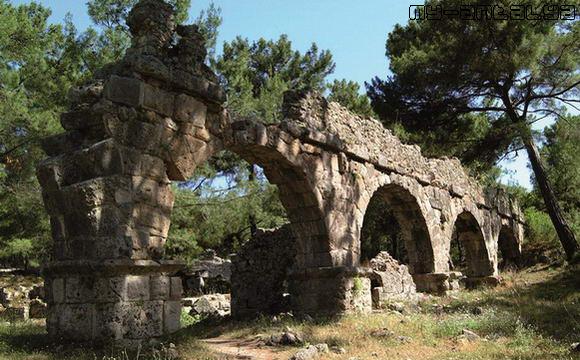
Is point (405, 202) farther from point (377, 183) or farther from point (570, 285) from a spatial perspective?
point (570, 285)

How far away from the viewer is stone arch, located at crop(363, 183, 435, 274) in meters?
12.9

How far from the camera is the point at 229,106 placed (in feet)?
51.5

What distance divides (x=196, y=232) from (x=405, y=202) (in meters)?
5.73

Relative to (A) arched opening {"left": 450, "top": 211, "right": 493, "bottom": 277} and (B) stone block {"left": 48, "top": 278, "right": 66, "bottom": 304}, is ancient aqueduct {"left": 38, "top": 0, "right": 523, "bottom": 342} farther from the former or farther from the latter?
(A) arched opening {"left": 450, "top": 211, "right": 493, "bottom": 277}

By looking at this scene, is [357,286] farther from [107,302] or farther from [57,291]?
[57,291]

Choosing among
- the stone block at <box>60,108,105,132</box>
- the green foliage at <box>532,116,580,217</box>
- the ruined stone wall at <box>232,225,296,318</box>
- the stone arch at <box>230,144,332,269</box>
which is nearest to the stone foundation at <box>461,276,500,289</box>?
the green foliage at <box>532,116,580,217</box>

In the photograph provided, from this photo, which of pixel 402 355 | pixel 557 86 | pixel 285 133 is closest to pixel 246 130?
pixel 285 133

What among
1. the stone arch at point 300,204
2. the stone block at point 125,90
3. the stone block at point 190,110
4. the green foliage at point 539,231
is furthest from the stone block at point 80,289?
the green foliage at point 539,231

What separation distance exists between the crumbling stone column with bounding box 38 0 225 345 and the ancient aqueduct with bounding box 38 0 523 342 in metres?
0.01

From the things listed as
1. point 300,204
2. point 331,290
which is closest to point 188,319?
point 331,290

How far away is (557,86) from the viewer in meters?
15.2

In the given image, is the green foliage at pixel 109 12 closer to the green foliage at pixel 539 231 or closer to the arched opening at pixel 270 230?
the arched opening at pixel 270 230

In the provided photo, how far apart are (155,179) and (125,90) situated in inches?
43.1

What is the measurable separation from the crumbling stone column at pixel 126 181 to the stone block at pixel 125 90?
0.04 ft
